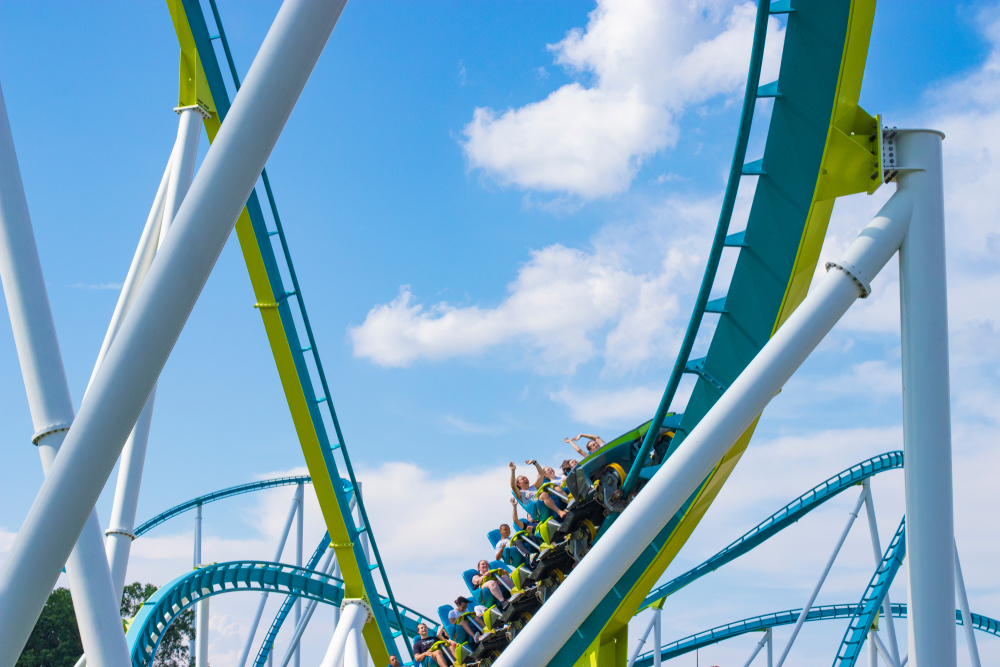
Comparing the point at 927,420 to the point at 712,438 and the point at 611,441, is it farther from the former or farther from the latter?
the point at 611,441

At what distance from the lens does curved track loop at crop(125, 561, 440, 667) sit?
27.0 ft

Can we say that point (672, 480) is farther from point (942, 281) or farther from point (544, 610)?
point (942, 281)

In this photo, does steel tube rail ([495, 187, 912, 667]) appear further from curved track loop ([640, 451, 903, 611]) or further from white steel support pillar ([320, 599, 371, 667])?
curved track loop ([640, 451, 903, 611])

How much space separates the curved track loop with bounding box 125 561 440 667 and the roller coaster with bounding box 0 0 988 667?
2.05m

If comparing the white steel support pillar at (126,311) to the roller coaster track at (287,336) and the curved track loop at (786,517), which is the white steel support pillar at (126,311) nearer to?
the roller coaster track at (287,336)

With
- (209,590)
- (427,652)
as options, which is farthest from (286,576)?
(427,652)

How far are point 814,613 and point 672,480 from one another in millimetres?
11635

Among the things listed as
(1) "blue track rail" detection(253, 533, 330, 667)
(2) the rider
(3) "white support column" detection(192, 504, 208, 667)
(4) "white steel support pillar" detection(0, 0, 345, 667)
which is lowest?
(4) "white steel support pillar" detection(0, 0, 345, 667)

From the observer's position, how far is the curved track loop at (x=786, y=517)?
1108cm

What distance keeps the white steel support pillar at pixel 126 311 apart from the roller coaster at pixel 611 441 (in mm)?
15

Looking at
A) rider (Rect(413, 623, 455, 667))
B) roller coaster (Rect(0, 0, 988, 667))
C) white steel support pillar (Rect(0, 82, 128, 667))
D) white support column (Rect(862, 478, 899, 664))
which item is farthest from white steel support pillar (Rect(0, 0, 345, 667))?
white support column (Rect(862, 478, 899, 664))

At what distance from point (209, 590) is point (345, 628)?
3651mm

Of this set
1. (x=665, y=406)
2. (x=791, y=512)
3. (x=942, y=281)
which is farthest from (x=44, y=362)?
(x=791, y=512)

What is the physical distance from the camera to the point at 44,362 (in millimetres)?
2514
